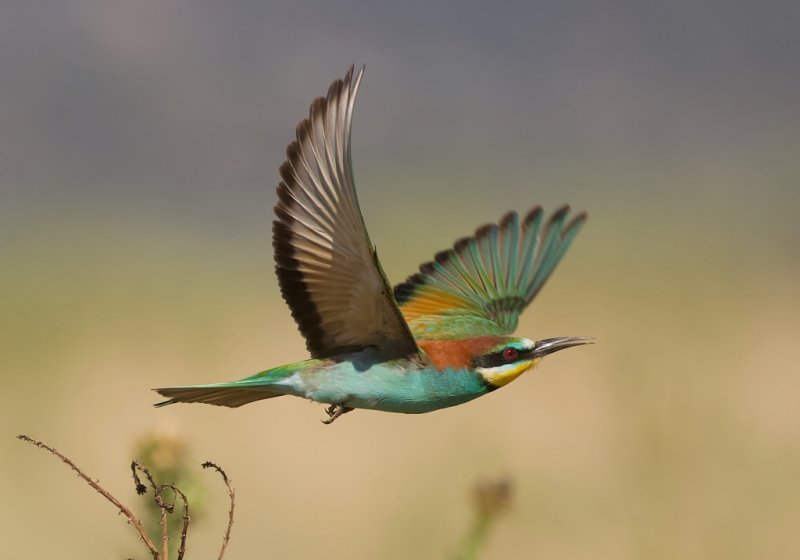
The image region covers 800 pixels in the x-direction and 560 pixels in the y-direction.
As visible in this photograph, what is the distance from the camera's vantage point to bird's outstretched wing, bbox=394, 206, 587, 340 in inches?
123

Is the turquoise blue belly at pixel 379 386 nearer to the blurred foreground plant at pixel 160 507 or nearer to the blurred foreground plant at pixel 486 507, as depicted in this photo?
the blurred foreground plant at pixel 486 507

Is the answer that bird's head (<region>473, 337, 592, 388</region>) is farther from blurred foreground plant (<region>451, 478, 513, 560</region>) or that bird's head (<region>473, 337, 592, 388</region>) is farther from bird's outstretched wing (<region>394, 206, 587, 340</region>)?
bird's outstretched wing (<region>394, 206, 587, 340</region>)

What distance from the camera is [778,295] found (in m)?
7.82

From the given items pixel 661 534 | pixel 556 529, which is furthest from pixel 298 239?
pixel 556 529

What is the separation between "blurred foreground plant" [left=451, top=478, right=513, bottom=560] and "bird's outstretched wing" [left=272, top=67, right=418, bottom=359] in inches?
12.5

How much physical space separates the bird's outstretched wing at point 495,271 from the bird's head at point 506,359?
534mm

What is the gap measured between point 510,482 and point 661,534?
3.14 ft

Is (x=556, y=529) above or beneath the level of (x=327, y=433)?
beneath

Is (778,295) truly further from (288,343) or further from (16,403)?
(16,403)

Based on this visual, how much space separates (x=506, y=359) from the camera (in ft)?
8.13

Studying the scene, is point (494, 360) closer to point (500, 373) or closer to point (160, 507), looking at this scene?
point (500, 373)

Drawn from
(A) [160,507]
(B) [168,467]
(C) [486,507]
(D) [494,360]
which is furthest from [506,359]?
(A) [160,507]

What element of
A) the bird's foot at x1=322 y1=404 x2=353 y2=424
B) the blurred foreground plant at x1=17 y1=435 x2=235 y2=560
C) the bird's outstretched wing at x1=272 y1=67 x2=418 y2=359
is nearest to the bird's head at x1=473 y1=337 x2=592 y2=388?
the bird's outstretched wing at x1=272 y1=67 x2=418 y2=359

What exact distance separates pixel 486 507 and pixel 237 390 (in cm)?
52
